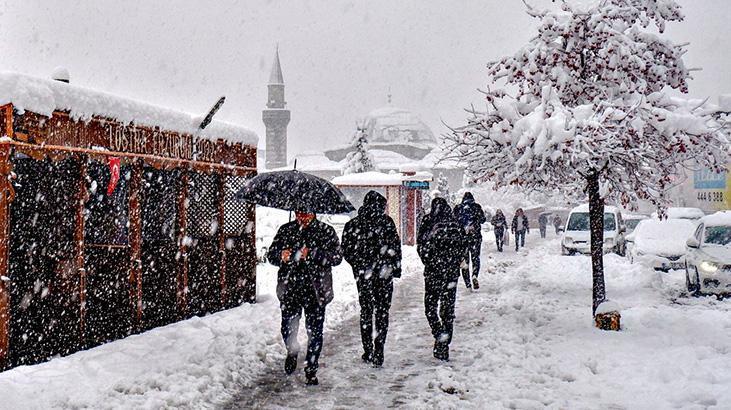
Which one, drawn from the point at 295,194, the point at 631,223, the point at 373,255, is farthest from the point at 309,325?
the point at 631,223

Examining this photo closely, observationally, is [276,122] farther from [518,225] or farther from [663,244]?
[663,244]

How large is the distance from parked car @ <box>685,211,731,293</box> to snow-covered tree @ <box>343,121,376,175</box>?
40.3m

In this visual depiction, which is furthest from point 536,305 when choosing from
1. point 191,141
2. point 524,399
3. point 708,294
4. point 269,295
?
point 191,141

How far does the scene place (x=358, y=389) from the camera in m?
6.47

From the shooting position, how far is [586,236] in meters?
22.0

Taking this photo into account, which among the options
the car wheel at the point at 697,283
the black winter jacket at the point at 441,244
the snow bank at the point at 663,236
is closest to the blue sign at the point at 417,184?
the snow bank at the point at 663,236

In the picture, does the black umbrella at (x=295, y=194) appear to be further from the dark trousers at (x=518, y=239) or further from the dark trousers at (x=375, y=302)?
the dark trousers at (x=518, y=239)

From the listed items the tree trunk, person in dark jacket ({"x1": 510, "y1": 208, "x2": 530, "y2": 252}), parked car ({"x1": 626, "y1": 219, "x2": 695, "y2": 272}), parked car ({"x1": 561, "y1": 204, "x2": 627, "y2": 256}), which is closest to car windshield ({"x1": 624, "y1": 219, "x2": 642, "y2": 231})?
person in dark jacket ({"x1": 510, "y1": 208, "x2": 530, "y2": 252})

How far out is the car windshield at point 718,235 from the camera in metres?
13.3

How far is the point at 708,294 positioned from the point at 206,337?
10.3 metres

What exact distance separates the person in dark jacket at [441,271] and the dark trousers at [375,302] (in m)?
0.68

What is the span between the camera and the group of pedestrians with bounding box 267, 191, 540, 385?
6695 mm

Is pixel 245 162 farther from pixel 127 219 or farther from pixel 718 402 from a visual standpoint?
pixel 718 402

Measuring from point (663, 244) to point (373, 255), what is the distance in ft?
42.9
